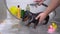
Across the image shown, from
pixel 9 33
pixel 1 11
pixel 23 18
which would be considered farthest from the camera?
pixel 1 11

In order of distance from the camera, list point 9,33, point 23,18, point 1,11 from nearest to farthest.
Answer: point 9,33 < point 23,18 < point 1,11

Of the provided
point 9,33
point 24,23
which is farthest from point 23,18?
point 9,33

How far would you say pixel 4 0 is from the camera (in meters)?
1.12

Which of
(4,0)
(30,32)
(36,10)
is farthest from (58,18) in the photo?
(4,0)

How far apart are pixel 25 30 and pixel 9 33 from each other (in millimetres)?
95

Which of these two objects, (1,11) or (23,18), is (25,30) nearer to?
(23,18)

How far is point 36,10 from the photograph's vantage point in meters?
1.11

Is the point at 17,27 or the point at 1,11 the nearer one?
the point at 17,27

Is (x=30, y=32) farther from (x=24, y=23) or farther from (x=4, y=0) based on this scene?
(x=4, y=0)

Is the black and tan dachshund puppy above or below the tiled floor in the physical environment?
above

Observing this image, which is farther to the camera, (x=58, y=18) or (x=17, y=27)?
(x=58, y=18)

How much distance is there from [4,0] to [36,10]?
22 centimetres

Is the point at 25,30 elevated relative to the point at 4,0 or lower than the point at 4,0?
lower

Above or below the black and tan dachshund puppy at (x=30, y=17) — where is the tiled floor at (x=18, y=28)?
below
